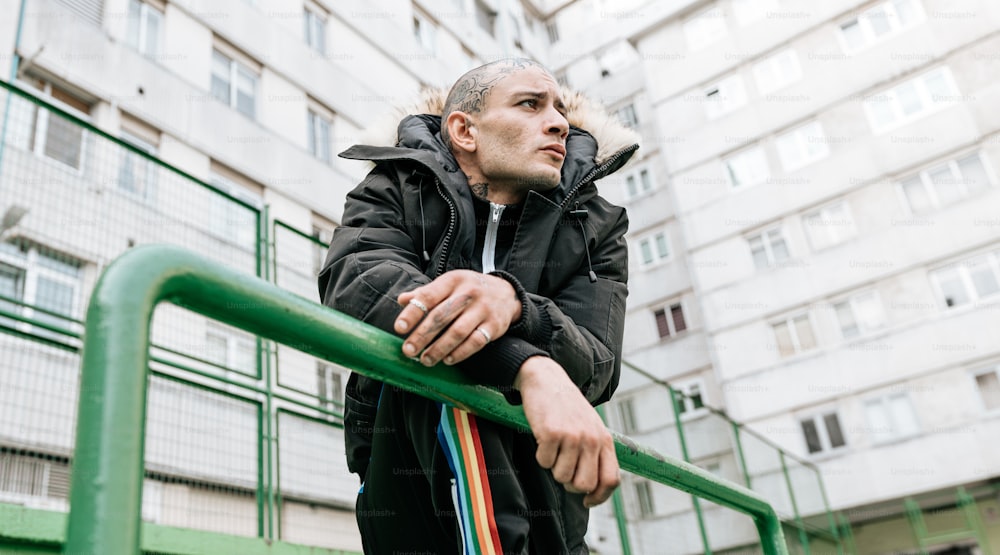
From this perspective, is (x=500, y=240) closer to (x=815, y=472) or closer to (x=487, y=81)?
(x=487, y=81)

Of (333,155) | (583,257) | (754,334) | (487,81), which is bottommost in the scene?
(583,257)

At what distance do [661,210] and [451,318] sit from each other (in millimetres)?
24411

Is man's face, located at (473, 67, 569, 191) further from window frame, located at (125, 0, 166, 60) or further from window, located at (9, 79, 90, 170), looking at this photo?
window frame, located at (125, 0, 166, 60)

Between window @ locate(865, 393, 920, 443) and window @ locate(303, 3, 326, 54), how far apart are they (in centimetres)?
1414

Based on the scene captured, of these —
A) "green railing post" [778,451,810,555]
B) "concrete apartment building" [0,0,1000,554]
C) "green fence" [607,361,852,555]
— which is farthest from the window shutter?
"green railing post" [778,451,810,555]

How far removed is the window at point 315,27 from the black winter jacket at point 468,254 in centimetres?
1664

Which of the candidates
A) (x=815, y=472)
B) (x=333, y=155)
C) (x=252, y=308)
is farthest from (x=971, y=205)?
(x=252, y=308)

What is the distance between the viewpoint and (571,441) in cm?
129

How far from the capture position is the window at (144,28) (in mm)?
13305

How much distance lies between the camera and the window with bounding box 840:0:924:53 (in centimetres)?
2022

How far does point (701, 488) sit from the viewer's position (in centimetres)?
211

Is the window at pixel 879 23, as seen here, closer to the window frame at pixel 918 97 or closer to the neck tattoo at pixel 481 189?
the window frame at pixel 918 97

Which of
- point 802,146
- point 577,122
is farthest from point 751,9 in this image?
point 577,122

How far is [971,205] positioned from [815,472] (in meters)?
6.96
